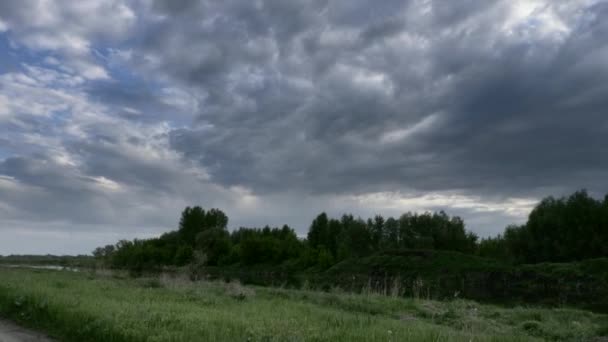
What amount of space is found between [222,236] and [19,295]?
91.2 meters

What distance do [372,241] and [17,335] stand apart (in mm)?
85400

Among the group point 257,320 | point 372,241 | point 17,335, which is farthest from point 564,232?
point 17,335

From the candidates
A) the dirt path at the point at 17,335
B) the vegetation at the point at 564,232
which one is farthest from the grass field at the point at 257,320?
the vegetation at the point at 564,232

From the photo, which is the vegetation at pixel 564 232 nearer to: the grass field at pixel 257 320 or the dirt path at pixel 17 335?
the grass field at pixel 257 320

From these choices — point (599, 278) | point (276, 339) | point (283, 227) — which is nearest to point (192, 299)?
point (276, 339)

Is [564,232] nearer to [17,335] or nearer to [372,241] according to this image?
[372,241]

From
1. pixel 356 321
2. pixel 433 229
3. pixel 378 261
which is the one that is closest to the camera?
pixel 356 321

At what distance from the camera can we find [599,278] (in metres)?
43.1

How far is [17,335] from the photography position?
41.2 ft

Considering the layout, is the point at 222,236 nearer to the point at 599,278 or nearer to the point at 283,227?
the point at 283,227

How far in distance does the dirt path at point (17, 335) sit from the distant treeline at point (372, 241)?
39.5 metres

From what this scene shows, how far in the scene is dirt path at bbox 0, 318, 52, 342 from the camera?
11963mm

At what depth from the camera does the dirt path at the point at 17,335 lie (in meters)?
12.0

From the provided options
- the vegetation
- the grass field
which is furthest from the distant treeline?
the grass field
